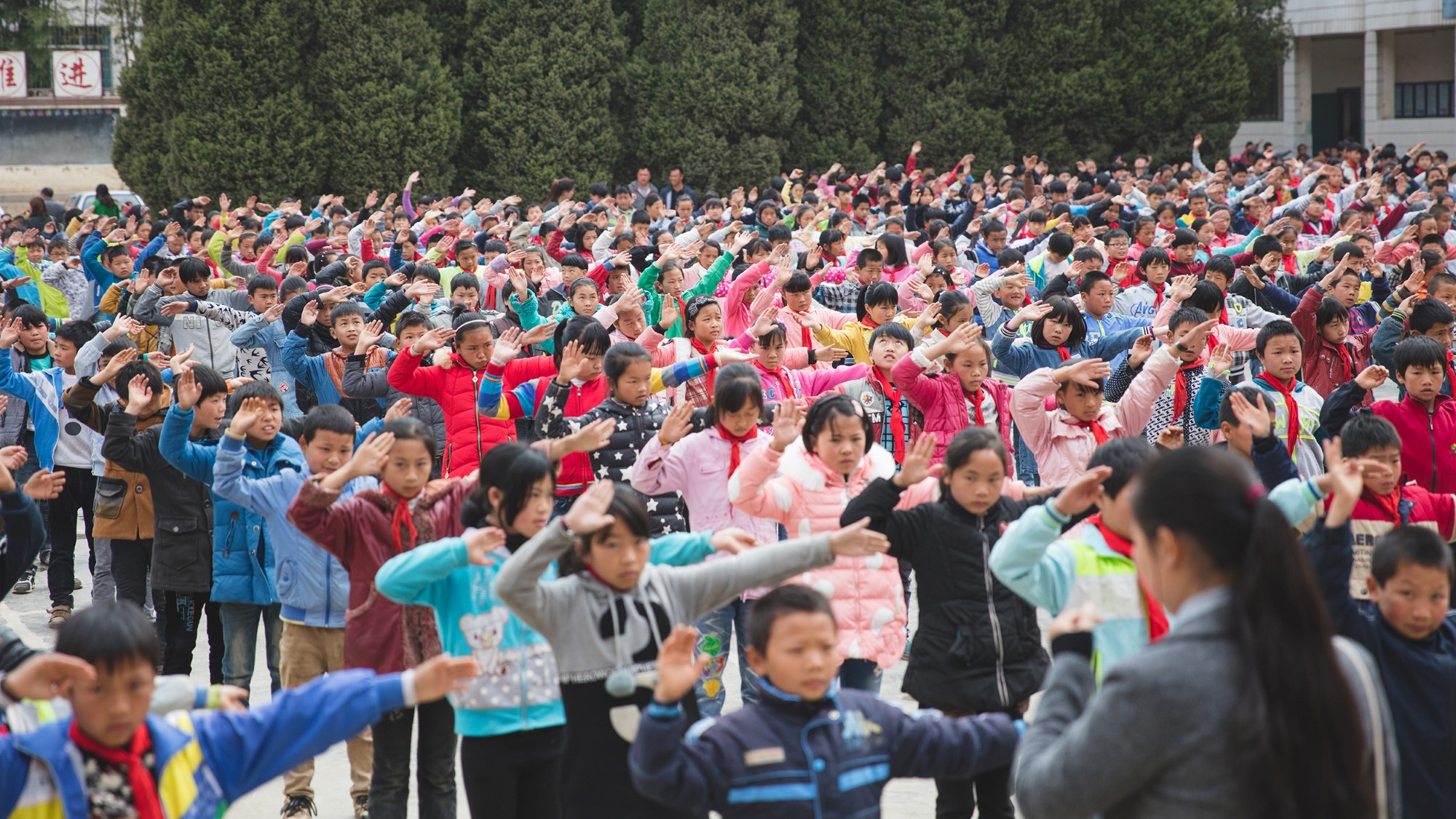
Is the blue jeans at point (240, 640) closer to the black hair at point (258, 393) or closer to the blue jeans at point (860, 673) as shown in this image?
the black hair at point (258, 393)

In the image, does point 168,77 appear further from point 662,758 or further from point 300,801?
point 662,758

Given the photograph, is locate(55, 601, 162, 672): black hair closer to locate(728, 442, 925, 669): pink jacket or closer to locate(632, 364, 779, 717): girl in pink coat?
locate(728, 442, 925, 669): pink jacket

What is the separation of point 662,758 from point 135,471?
156 inches

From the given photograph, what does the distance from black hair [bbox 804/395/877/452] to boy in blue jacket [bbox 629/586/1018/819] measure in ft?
5.04

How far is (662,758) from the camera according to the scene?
104 inches

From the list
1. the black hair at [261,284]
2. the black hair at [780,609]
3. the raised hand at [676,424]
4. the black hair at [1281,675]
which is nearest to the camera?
the black hair at [1281,675]

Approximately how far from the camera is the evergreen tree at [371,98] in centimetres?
2181

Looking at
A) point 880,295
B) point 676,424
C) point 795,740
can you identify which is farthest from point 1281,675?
point 880,295

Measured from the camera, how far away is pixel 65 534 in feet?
23.7

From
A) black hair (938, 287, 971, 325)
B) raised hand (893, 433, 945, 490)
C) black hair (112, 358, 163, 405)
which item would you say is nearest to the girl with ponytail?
raised hand (893, 433, 945, 490)

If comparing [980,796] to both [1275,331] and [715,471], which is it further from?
[1275,331]

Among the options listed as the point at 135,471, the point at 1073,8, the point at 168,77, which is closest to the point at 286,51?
the point at 168,77

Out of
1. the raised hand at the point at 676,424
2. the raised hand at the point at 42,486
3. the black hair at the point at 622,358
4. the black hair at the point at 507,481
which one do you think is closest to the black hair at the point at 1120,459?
the black hair at the point at 507,481

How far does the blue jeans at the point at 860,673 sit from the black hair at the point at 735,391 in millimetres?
969
